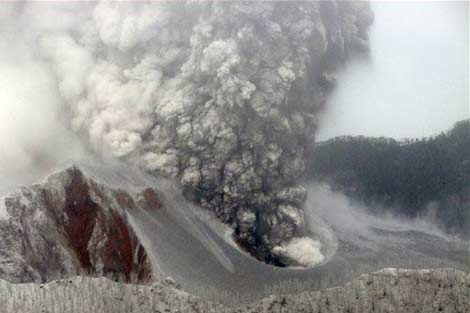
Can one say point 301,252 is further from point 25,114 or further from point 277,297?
point 25,114

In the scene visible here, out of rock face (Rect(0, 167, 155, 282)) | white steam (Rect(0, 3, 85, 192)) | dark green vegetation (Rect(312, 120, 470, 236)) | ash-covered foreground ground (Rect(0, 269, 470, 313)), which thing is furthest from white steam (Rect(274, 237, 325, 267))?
white steam (Rect(0, 3, 85, 192))

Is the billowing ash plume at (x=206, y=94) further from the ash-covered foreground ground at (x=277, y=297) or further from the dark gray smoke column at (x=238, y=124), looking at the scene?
the ash-covered foreground ground at (x=277, y=297)

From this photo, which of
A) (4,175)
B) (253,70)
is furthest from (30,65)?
(253,70)

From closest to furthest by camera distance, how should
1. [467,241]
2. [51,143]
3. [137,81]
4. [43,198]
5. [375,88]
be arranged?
[43,198] → [51,143] → [137,81] → [467,241] → [375,88]

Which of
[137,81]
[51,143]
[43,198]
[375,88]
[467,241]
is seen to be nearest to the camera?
[43,198]

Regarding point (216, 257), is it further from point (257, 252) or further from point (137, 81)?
point (137, 81)

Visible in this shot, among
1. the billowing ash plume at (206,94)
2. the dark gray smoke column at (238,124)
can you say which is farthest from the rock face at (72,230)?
the billowing ash plume at (206,94)
